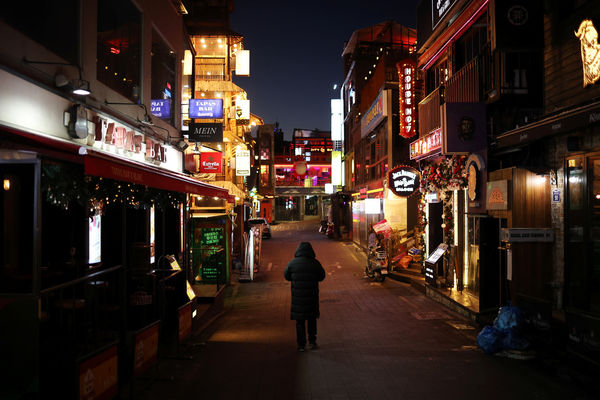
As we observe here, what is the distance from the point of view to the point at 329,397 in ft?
19.6

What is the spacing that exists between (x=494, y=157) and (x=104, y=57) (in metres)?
9.59

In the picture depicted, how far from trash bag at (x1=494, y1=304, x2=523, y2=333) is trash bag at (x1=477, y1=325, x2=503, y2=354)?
147 mm

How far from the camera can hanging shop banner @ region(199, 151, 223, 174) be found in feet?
57.2

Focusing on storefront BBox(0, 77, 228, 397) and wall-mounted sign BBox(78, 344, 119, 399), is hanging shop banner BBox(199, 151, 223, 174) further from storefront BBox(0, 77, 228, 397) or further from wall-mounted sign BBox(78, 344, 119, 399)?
wall-mounted sign BBox(78, 344, 119, 399)

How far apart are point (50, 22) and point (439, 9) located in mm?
11407

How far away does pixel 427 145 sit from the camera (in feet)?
45.5

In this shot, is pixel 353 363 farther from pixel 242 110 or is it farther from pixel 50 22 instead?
pixel 242 110

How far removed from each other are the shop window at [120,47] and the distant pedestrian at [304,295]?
587cm

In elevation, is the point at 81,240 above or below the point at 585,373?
above

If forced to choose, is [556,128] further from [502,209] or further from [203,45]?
[203,45]

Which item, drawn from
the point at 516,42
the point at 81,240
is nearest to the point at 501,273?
the point at 516,42

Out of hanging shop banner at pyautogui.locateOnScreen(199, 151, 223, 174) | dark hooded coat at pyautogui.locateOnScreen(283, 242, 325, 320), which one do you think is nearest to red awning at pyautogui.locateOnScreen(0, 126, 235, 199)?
dark hooded coat at pyautogui.locateOnScreen(283, 242, 325, 320)

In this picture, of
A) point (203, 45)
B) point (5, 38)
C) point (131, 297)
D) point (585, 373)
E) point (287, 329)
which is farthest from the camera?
point (203, 45)

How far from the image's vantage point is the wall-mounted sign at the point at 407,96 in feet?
55.3
